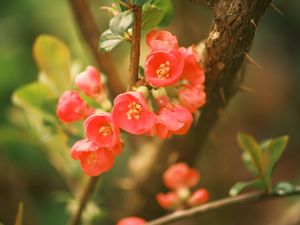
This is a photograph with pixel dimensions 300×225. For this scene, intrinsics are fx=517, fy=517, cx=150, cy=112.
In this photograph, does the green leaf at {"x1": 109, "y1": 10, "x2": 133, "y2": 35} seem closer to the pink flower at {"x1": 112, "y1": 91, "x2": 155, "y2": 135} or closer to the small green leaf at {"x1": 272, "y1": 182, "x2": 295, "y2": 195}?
the pink flower at {"x1": 112, "y1": 91, "x2": 155, "y2": 135}

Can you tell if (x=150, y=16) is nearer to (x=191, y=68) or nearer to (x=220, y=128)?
(x=191, y=68)

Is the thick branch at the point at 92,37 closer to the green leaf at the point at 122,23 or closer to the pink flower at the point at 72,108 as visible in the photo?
the pink flower at the point at 72,108

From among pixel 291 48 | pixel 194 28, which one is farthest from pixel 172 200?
pixel 291 48

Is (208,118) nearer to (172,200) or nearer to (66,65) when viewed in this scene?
(172,200)

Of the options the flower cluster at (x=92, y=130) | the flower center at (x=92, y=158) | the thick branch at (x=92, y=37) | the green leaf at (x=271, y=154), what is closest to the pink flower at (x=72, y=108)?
the flower cluster at (x=92, y=130)

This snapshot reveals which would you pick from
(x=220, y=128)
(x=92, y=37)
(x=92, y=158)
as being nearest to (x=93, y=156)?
(x=92, y=158)

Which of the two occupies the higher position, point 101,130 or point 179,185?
point 101,130

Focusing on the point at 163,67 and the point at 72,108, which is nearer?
the point at 163,67
